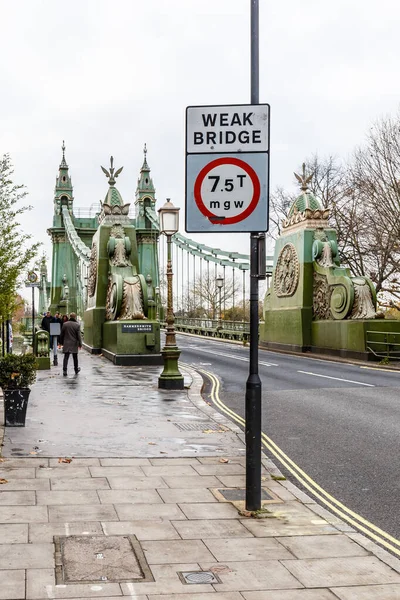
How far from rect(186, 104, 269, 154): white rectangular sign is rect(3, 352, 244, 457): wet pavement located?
419 cm

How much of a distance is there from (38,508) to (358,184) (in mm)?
32481

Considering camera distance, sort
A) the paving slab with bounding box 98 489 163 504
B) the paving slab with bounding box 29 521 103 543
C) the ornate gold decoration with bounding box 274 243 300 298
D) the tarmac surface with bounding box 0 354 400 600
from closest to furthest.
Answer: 1. the tarmac surface with bounding box 0 354 400 600
2. the paving slab with bounding box 29 521 103 543
3. the paving slab with bounding box 98 489 163 504
4. the ornate gold decoration with bounding box 274 243 300 298

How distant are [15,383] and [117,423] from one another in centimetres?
175

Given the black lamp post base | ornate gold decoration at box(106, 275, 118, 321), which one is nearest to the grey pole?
the black lamp post base

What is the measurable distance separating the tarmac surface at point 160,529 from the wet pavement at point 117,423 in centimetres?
6

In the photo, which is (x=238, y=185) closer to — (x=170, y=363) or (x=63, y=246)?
(x=170, y=363)

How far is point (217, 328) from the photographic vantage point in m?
47.8

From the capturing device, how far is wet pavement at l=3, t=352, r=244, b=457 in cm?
976

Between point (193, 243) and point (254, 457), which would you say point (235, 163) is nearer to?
point (254, 457)

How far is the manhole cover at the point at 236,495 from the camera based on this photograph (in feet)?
24.0

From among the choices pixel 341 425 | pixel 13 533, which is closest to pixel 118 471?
pixel 13 533

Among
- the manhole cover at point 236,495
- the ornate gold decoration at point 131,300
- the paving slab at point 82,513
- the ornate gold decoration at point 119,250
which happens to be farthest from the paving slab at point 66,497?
the ornate gold decoration at point 119,250

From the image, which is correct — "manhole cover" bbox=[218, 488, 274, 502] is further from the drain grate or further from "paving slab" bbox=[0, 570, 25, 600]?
the drain grate

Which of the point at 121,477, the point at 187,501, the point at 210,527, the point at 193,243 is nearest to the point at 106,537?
the point at 210,527
